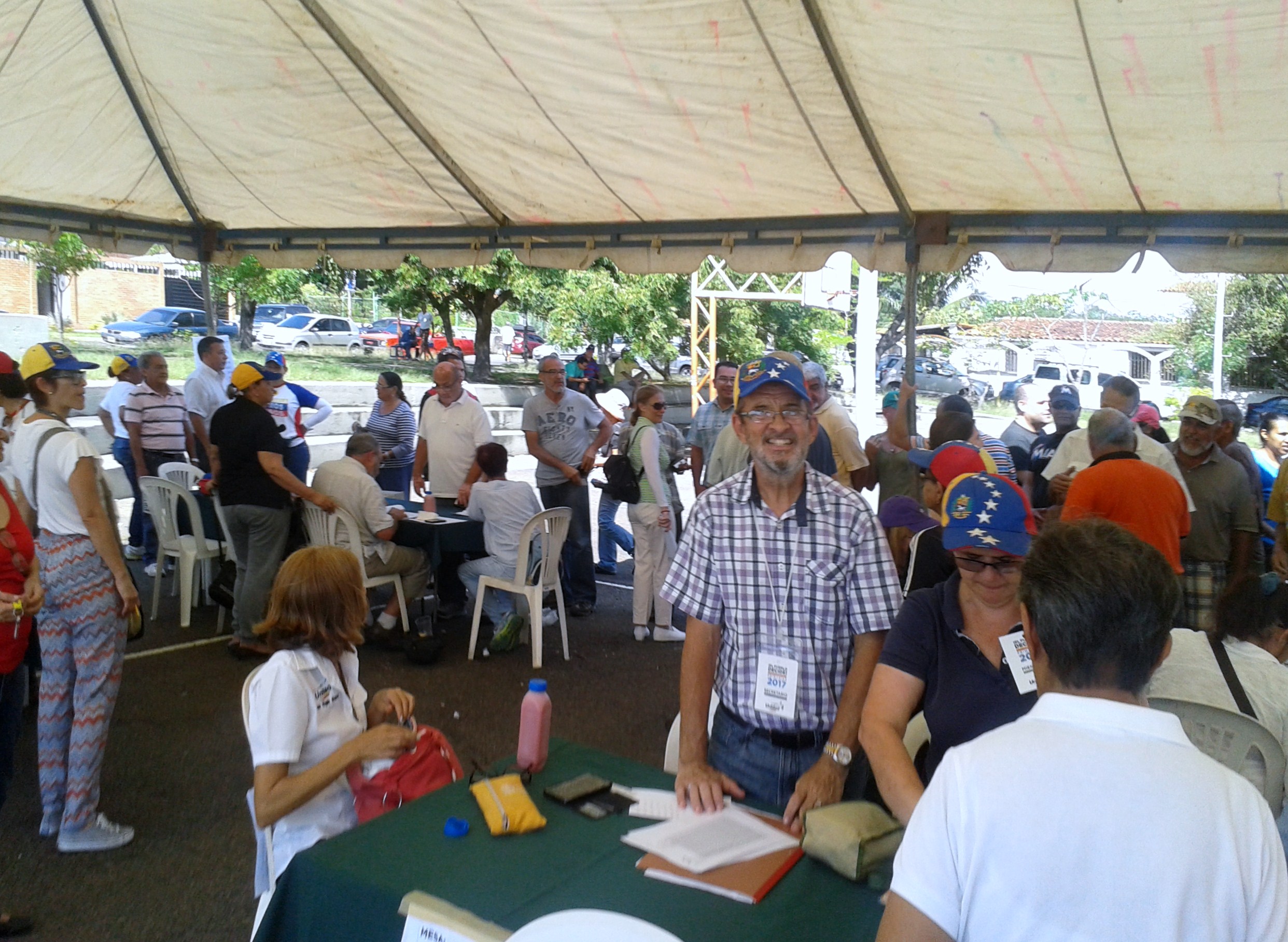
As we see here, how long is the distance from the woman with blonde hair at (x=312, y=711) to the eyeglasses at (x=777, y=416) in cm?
110

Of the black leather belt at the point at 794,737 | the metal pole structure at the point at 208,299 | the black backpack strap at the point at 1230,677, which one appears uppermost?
the metal pole structure at the point at 208,299

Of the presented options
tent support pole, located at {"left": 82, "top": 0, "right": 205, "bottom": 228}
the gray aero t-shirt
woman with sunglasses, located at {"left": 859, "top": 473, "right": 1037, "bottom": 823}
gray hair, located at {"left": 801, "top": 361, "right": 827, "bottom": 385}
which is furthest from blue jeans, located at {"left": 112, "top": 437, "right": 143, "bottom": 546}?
woman with sunglasses, located at {"left": 859, "top": 473, "right": 1037, "bottom": 823}

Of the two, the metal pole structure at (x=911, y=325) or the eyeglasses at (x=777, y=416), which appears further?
the metal pole structure at (x=911, y=325)

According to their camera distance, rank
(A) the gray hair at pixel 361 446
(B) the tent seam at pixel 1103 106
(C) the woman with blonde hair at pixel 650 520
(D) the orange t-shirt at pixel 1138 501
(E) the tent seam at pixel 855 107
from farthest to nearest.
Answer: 1. (C) the woman with blonde hair at pixel 650 520
2. (A) the gray hair at pixel 361 446
3. (E) the tent seam at pixel 855 107
4. (D) the orange t-shirt at pixel 1138 501
5. (B) the tent seam at pixel 1103 106

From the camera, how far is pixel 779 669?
91.8 inches

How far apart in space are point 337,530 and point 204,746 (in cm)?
165

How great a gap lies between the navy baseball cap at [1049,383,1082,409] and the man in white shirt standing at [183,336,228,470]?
6120 mm

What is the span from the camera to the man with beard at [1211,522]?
200 inches

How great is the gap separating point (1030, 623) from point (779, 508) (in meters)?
1.12

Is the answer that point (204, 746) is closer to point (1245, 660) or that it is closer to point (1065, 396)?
point (1245, 660)

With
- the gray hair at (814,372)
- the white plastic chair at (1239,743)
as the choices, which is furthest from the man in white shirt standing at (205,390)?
the white plastic chair at (1239,743)

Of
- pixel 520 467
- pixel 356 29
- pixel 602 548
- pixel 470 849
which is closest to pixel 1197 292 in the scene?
pixel 520 467

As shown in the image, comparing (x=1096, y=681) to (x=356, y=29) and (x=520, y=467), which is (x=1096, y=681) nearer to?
(x=356, y=29)

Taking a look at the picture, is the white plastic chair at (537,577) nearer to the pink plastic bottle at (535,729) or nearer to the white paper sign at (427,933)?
the pink plastic bottle at (535,729)
